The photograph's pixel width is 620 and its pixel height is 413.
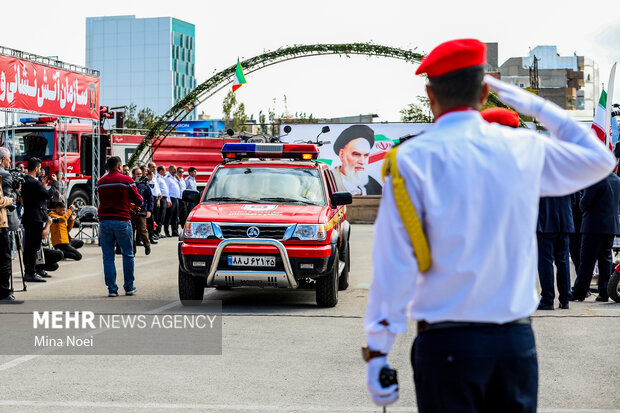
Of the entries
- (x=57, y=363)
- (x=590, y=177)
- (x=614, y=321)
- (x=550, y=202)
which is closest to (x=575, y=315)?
(x=614, y=321)

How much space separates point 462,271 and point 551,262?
317 inches

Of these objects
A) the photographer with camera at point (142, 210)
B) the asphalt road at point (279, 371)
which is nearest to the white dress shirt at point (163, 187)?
the photographer with camera at point (142, 210)

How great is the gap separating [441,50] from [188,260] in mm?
8084

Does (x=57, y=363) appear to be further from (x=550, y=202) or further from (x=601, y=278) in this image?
(x=601, y=278)

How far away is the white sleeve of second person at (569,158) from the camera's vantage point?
3.12 metres

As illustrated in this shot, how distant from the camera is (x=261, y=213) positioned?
10969 mm

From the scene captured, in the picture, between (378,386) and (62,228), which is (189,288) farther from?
(378,386)

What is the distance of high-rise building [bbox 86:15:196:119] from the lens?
141250mm

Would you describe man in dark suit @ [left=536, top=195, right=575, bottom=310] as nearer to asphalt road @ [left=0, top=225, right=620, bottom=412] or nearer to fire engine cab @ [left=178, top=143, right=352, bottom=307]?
asphalt road @ [left=0, top=225, right=620, bottom=412]

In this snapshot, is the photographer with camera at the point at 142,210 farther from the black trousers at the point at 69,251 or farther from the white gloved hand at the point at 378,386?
the white gloved hand at the point at 378,386

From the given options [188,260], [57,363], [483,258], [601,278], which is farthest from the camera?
[601,278]

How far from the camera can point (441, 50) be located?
305cm

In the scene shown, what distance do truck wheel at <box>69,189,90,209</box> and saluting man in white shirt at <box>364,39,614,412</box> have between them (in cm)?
2572

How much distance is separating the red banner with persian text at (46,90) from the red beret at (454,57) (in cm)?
1544
